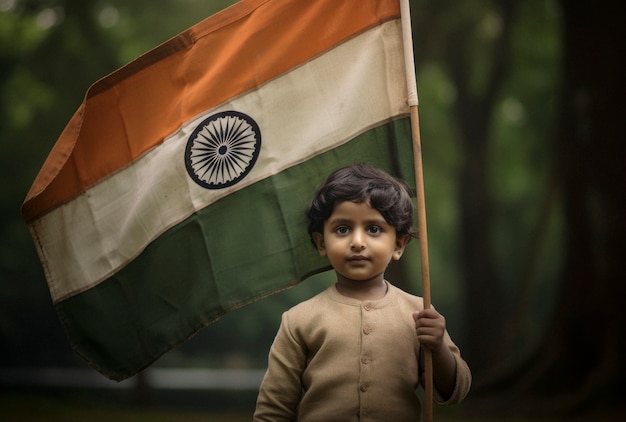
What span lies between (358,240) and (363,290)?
162 mm

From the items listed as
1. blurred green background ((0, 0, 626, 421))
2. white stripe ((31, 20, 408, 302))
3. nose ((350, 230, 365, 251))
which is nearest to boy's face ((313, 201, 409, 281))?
nose ((350, 230, 365, 251))

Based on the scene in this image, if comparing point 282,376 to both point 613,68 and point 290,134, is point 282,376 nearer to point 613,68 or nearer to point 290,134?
point 290,134

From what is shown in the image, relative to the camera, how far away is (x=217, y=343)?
18.4 ft

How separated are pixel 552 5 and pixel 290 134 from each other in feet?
13.0

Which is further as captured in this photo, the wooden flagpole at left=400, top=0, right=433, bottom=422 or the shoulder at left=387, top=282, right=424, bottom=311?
the shoulder at left=387, top=282, right=424, bottom=311

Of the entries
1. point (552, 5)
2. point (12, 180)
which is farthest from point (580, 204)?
point (12, 180)

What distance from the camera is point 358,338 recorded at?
1.83 metres

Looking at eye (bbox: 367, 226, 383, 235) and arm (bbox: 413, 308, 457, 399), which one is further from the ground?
eye (bbox: 367, 226, 383, 235)

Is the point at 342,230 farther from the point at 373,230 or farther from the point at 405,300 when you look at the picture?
the point at 405,300

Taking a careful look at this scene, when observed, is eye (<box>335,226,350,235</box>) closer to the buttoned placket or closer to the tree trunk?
the buttoned placket

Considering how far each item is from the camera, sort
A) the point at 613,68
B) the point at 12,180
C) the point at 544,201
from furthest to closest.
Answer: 1. the point at 12,180
2. the point at 544,201
3. the point at 613,68

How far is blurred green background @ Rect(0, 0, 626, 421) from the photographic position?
4.96 m

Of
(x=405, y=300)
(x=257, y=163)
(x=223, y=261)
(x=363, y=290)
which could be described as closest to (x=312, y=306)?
(x=363, y=290)

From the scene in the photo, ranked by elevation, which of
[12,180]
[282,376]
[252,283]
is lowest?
[282,376]
